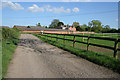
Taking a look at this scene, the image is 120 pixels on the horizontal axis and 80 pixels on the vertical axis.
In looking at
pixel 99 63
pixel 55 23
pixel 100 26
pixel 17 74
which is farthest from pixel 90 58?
pixel 55 23

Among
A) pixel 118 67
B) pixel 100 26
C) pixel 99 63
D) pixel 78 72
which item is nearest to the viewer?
pixel 78 72

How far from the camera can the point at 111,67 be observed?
4742mm

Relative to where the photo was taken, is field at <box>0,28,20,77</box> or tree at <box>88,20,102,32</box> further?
tree at <box>88,20,102,32</box>

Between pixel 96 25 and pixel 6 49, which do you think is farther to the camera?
pixel 96 25

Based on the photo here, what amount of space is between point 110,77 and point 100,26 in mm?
100597

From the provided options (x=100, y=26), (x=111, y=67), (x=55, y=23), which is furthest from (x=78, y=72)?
(x=55, y=23)

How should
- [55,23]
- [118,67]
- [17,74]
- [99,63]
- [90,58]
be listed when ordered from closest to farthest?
[17,74]
[118,67]
[99,63]
[90,58]
[55,23]

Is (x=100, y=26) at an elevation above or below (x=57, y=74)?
above

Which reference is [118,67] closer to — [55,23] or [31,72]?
[31,72]

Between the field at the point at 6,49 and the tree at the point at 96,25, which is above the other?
the tree at the point at 96,25

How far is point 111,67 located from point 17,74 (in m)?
3.96

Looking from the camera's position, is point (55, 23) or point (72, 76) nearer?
point (72, 76)

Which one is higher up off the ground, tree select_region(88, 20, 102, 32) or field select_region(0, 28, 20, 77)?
tree select_region(88, 20, 102, 32)

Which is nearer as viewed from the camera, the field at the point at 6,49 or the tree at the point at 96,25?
the field at the point at 6,49
